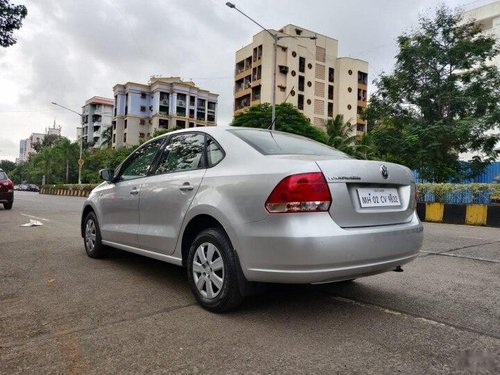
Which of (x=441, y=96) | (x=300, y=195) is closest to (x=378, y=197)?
(x=300, y=195)

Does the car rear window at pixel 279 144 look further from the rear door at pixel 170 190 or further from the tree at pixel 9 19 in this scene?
the tree at pixel 9 19

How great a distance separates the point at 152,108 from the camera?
7925 cm

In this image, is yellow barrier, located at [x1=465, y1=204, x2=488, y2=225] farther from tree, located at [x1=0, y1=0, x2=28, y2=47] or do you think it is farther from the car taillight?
tree, located at [x1=0, y1=0, x2=28, y2=47]

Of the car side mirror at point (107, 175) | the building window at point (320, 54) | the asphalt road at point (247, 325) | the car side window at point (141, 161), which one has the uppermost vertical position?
the building window at point (320, 54)

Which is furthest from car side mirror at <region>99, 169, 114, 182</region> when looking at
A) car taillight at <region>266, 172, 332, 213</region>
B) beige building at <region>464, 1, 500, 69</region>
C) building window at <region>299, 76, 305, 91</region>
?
building window at <region>299, 76, 305, 91</region>

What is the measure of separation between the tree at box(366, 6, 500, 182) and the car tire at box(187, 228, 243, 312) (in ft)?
Result: 53.4

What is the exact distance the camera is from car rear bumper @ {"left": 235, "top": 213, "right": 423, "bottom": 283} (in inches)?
110

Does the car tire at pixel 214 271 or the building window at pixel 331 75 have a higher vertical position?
the building window at pixel 331 75

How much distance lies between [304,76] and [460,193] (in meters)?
47.8

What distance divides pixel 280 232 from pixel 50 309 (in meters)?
1.95

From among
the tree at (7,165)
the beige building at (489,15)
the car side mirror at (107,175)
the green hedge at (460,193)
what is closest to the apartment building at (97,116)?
the tree at (7,165)

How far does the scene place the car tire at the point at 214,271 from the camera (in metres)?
3.12

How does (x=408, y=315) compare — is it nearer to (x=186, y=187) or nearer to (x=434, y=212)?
(x=186, y=187)

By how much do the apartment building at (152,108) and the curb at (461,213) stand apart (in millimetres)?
67310
